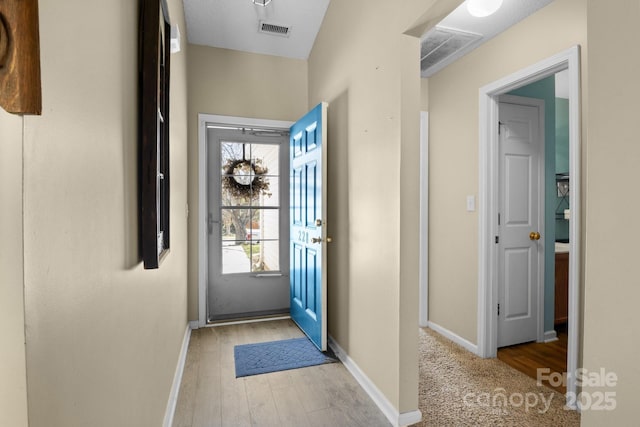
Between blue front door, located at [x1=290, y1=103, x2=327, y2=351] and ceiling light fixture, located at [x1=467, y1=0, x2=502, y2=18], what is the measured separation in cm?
112

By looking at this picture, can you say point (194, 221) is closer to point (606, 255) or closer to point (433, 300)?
point (433, 300)

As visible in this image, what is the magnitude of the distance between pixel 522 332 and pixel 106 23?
11.1 feet

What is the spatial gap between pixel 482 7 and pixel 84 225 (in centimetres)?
241

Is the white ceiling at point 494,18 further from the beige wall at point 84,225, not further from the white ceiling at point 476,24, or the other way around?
the beige wall at point 84,225

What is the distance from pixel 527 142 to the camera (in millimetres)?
2896

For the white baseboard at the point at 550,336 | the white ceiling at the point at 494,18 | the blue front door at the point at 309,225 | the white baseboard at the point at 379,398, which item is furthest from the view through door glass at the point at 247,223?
the white baseboard at the point at 550,336

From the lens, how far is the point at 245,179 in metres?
3.52

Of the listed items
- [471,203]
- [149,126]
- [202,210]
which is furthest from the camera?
[202,210]

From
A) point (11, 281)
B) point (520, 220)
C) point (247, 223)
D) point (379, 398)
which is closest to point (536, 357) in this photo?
point (520, 220)

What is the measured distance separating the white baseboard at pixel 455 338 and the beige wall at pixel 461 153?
4 cm

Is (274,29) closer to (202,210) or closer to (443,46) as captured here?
(443,46)

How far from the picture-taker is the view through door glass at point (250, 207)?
11.4 feet

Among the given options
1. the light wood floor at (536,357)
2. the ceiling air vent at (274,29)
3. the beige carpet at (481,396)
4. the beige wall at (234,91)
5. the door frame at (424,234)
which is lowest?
the light wood floor at (536,357)

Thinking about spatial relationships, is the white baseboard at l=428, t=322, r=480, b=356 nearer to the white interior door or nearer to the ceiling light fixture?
the white interior door
